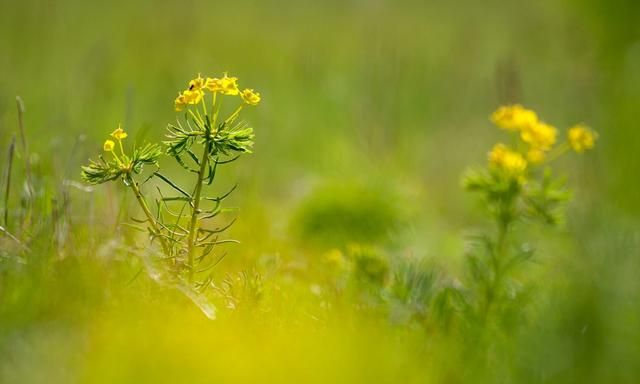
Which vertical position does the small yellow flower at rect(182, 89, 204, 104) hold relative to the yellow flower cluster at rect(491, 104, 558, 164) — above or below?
below

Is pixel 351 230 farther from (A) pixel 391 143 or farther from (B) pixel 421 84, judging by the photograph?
(B) pixel 421 84

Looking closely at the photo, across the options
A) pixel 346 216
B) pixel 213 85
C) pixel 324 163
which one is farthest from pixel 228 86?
pixel 324 163

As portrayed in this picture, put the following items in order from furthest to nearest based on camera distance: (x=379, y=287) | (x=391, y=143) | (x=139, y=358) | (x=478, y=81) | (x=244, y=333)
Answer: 1. (x=478, y=81)
2. (x=391, y=143)
3. (x=379, y=287)
4. (x=244, y=333)
5. (x=139, y=358)

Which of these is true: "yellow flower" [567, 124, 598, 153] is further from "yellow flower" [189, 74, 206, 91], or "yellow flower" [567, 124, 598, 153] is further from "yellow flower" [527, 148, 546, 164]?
"yellow flower" [189, 74, 206, 91]

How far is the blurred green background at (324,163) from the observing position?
4.86 feet

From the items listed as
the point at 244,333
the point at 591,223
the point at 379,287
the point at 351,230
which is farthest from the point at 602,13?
the point at 244,333

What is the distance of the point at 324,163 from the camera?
4746 mm

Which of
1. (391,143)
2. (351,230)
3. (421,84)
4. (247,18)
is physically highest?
Result: (247,18)

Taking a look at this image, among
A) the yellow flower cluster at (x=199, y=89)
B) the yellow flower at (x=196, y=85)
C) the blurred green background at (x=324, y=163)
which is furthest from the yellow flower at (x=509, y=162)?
the yellow flower at (x=196, y=85)

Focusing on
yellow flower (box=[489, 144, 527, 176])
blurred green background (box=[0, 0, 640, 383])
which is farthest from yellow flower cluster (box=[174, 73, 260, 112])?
yellow flower (box=[489, 144, 527, 176])

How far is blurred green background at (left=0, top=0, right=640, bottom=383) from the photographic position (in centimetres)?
148

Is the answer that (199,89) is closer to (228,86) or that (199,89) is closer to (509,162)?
(228,86)

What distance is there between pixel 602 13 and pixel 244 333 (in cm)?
456

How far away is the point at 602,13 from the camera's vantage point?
17.1 feet
